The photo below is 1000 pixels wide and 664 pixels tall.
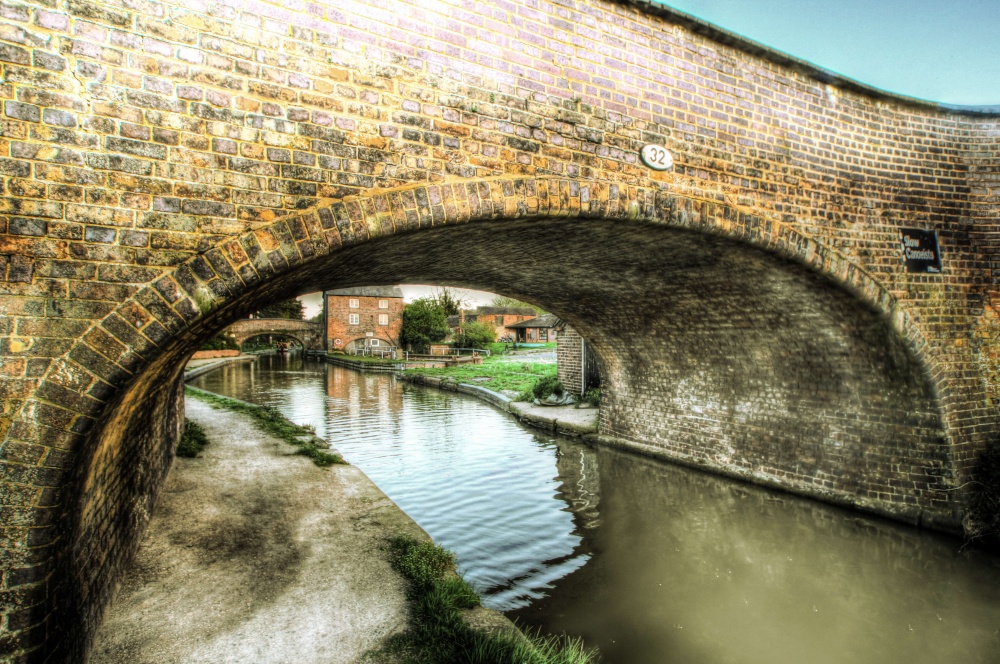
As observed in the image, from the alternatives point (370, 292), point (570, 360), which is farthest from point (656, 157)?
point (370, 292)

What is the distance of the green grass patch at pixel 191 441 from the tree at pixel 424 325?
30022mm

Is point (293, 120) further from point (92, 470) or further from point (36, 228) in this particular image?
point (92, 470)

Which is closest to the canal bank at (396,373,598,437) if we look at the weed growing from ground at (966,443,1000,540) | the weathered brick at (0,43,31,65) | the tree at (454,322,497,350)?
the weed growing from ground at (966,443,1000,540)

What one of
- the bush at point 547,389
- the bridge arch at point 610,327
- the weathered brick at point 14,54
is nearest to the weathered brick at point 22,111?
the weathered brick at point 14,54

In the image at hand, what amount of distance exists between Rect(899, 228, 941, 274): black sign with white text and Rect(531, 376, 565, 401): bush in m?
9.09

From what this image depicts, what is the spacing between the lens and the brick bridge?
8.50ft

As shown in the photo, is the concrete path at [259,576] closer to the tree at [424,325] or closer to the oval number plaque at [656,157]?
the oval number plaque at [656,157]

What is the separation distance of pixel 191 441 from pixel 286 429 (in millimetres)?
2063

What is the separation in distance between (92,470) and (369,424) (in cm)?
981

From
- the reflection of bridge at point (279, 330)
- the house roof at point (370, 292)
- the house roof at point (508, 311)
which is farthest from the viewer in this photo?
the house roof at point (508, 311)

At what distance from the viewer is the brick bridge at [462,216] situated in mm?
2590

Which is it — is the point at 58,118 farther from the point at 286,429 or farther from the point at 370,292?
the point at 370,292

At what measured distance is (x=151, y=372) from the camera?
130 inches

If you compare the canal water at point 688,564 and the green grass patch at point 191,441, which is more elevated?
the green grass patch at point 191,441
